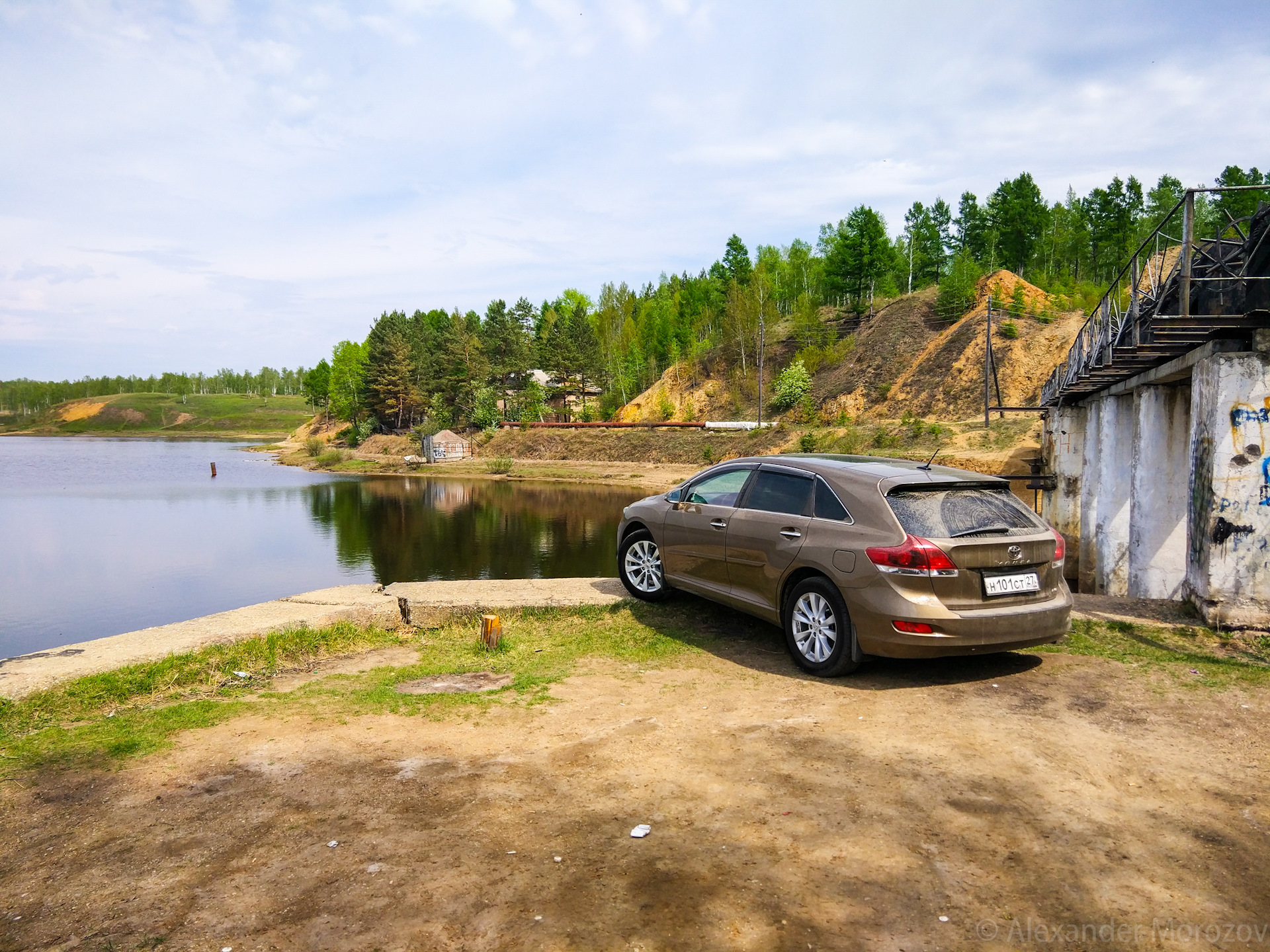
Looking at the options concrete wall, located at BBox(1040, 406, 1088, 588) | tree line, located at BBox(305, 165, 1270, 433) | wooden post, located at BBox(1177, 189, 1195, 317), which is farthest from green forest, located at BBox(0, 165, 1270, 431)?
wooden post, located at BBox(1177, 189, 1195, 317)

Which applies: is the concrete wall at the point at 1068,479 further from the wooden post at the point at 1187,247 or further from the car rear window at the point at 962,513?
the car rear window at the point at 962,513

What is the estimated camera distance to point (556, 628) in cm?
785

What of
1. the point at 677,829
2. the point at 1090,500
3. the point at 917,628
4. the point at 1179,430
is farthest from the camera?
the point at 1090,500

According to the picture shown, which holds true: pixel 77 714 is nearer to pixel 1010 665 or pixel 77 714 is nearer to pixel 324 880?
pixel 324 880

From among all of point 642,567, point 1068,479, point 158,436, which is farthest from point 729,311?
point 158,436

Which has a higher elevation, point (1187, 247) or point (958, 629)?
point (1187, 247)

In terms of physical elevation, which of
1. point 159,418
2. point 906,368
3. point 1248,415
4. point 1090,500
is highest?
point 906,368

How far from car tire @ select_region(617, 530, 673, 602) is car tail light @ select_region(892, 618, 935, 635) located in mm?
2937

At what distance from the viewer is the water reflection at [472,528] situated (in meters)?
23.0

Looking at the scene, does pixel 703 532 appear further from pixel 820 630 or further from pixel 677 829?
pixel 677 829

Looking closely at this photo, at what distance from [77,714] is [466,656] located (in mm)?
2839

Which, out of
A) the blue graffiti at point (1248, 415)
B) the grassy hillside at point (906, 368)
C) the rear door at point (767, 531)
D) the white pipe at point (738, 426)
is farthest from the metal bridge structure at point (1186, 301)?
the white pipe at point (738, 426)

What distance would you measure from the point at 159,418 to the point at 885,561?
182m

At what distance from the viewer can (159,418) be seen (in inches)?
6265
